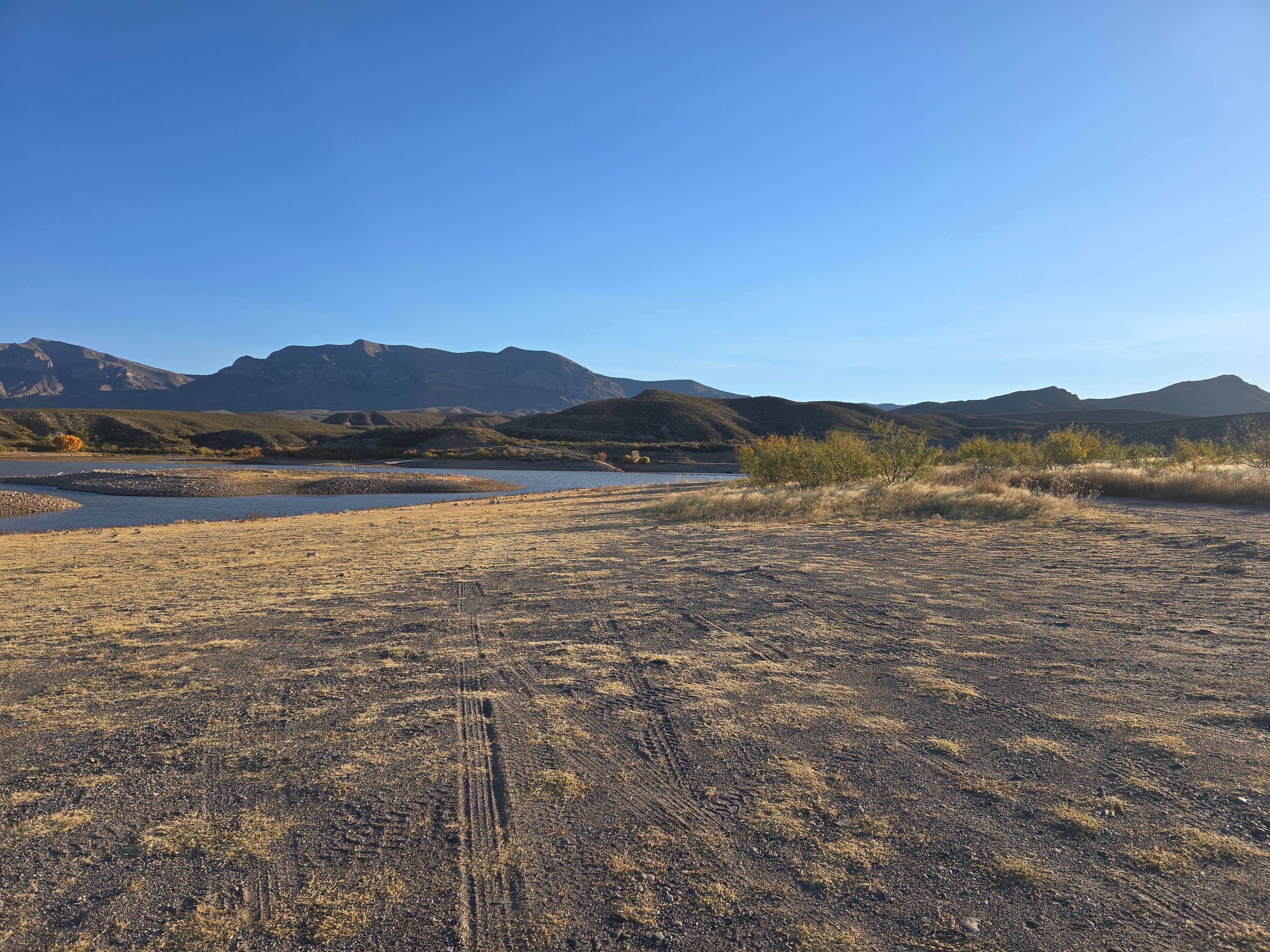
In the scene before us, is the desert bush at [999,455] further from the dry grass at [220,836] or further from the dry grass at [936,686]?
the dry grass at [220,836]

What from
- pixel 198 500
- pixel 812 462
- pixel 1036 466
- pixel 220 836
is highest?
pixel 812 462

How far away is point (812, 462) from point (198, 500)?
116ft

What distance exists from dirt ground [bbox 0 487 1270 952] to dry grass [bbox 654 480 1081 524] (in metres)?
8.76

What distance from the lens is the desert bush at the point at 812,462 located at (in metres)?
27.8

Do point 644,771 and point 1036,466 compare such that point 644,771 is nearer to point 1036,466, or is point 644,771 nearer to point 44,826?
point 44,826

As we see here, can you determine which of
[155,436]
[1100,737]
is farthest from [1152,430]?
[155,436]

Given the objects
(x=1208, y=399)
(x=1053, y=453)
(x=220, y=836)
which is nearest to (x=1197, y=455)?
(x=1053, y=453)

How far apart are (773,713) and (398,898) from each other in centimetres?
303

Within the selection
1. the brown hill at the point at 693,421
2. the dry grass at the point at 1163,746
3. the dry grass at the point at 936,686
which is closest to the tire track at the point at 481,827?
the dry grass at the point at 936,686

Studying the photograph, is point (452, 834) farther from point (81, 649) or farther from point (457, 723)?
point (81, 649)

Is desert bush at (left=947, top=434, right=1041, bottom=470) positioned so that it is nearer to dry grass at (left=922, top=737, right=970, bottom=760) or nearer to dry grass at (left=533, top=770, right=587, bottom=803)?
dry grass at (left=922, top=737, right=970, bottom=760)

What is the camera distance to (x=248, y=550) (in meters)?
15.2

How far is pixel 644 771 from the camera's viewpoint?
13.9 ft

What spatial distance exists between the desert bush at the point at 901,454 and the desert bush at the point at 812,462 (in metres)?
0.47
